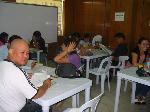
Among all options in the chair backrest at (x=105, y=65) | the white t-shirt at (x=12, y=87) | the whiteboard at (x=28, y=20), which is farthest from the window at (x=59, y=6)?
the white t-shirt at (x=12, y=87)

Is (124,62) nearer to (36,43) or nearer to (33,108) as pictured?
(36,43)

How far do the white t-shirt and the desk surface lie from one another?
190 millimetres

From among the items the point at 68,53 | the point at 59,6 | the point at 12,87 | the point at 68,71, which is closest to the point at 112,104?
the point at 68,53

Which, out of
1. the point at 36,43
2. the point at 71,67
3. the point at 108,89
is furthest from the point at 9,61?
the point at 36,43

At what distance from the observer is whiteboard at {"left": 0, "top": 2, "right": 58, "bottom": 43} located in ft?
20.5

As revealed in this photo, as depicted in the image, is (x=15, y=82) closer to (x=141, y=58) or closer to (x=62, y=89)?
(x=62, y=89)

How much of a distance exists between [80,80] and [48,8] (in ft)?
18.1

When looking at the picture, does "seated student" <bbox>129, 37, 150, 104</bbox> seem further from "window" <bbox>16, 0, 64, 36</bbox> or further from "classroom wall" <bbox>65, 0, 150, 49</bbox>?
"window" <bbox>16, 0, 64, 36</bbox>

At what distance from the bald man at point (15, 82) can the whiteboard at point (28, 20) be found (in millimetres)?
4598

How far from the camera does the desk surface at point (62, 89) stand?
6.42 ft

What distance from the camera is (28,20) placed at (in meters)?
6.89

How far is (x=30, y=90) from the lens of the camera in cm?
179

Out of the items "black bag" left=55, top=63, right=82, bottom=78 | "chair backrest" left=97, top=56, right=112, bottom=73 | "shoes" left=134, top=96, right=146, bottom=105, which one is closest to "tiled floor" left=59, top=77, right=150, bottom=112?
"shoes" left=134, top=96, right=146, bottom=105

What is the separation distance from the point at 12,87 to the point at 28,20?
5.43 meters
